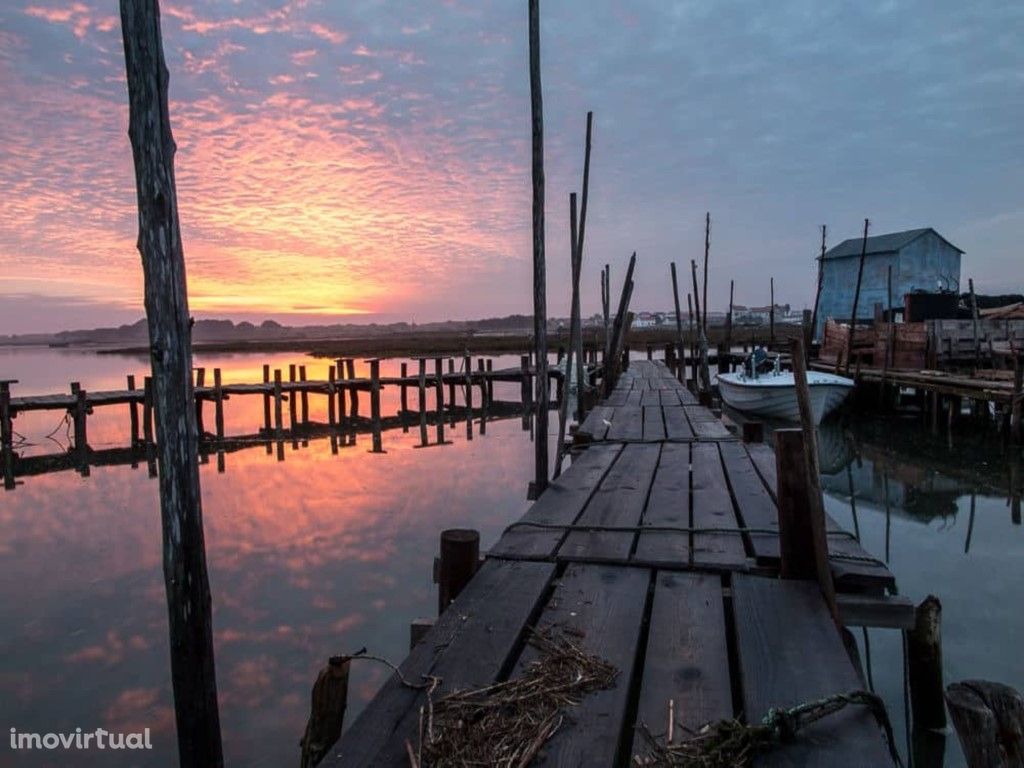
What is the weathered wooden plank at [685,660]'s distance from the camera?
253cm

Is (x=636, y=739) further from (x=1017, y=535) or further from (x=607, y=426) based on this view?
(x=1017, y=535)

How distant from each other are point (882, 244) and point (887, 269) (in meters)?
2.19

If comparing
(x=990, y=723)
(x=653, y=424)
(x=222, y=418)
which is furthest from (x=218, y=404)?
(x=990, y=723)

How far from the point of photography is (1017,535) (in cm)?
995

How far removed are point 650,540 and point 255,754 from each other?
3.60 meters

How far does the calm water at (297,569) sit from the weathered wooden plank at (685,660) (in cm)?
296

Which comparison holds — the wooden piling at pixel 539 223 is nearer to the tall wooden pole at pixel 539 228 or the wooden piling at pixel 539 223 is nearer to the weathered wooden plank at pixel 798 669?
the tall wooden pole at pixel 539 228

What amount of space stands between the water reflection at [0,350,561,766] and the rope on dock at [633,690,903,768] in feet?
13.3

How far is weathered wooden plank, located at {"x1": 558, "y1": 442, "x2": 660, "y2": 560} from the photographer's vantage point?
4508 mm

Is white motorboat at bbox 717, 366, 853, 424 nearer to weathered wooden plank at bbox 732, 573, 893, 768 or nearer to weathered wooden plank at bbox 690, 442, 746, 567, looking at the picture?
weathered wooden plank at bbox 690, 442, 746, 567

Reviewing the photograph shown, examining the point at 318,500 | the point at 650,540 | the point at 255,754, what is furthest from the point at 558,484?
the point at 318,500

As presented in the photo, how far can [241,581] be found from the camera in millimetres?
8555

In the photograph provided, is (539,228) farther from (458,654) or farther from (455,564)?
(458,654)

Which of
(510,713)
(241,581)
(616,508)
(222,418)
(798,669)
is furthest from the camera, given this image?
(222,418)
